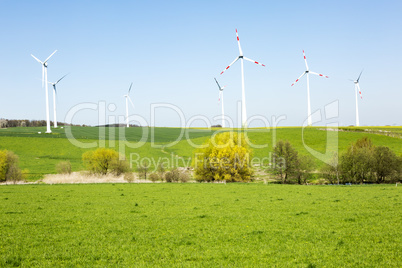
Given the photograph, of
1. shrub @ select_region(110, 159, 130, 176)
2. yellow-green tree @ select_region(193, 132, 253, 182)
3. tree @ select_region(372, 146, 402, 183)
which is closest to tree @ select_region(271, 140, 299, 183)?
yellow-green tree @ select_region(193, 132, 253, 182)

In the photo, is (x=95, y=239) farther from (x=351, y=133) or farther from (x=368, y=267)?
(x=351, y=133)

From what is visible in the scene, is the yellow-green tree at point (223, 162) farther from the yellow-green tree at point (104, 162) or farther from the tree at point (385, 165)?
the tree at point (385, 165)

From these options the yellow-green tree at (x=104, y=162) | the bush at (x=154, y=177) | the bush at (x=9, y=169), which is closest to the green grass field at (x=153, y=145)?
the yellow-green tree at (x=104, y=162)

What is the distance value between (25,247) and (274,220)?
436 inches

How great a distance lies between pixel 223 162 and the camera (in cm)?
5062

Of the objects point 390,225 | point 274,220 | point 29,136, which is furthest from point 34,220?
point 29,136

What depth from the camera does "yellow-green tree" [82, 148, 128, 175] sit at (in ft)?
174

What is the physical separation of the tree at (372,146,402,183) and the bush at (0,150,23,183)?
2185 inches

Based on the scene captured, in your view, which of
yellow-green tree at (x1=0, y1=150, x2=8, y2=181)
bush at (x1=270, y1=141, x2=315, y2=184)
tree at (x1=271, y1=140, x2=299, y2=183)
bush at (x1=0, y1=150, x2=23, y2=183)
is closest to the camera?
bush at (x1=0, y1=150, x2=23, y2=183)

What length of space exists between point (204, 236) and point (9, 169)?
44.8 m

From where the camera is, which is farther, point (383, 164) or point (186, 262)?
point (383, 164)

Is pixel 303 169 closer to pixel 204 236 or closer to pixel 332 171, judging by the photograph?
pixel 332 171

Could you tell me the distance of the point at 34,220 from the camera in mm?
16203

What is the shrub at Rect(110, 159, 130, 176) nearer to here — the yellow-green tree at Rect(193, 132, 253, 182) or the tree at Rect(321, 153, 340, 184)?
the yellow-green tree at Rect(193, 132, 253, 182)
